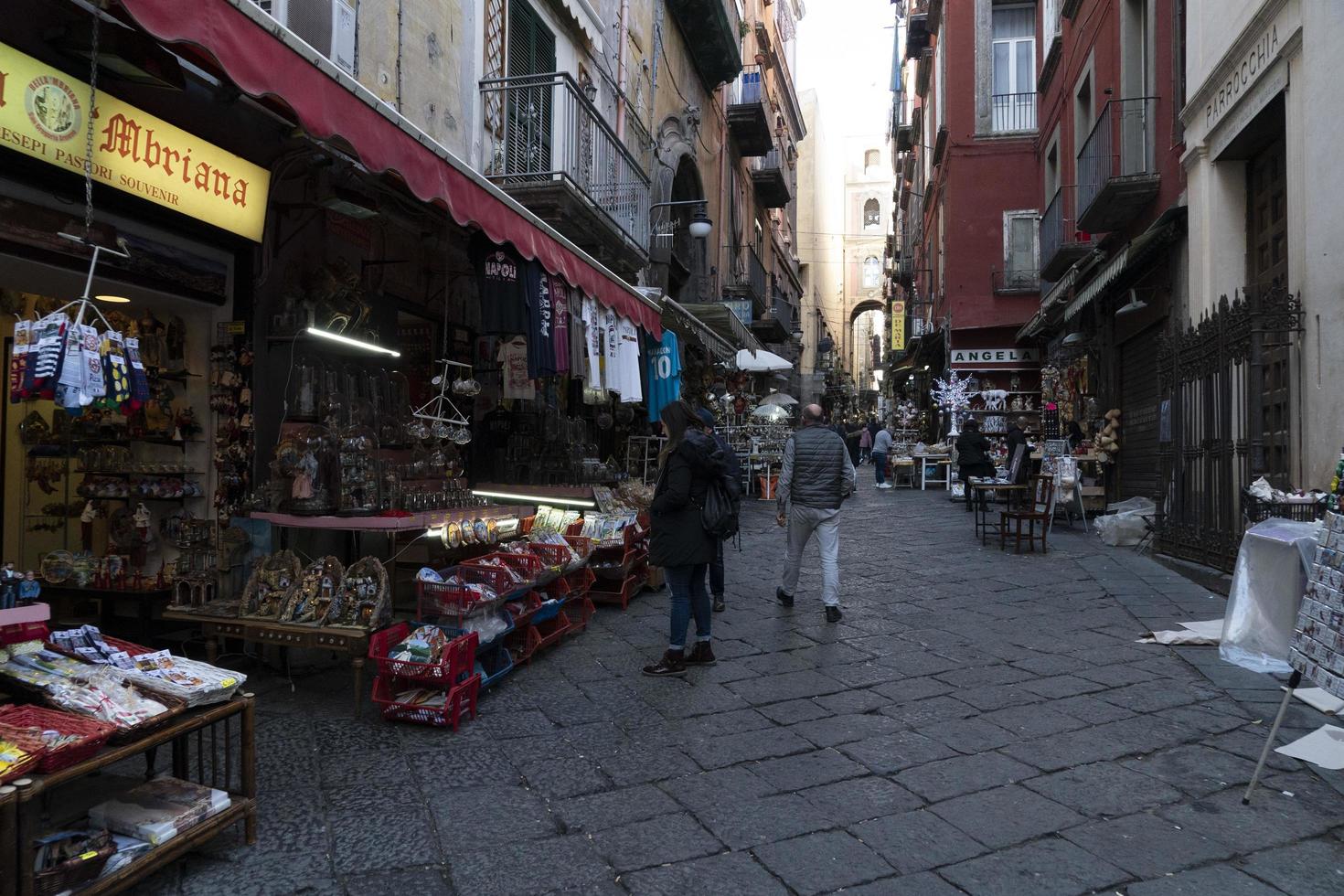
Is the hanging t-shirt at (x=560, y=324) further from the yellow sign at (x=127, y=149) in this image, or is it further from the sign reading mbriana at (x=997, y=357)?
the sign reading mbriana at (x=997, y=357)

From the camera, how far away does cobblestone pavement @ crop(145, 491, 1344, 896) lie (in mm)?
2768

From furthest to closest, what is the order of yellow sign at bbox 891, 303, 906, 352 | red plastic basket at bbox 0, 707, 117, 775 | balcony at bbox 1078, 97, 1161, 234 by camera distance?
yellow sign at bbox 891, 303, 906, 352, balcony at bbox 1078, 97, 1161, 234, red plastic basket at bbox 0, 707, 117, 775

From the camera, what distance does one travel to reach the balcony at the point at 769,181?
26219mm

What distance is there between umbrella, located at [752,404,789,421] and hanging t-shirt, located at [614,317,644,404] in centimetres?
1085

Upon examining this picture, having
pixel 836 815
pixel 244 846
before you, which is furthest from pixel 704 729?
pixel 244 846

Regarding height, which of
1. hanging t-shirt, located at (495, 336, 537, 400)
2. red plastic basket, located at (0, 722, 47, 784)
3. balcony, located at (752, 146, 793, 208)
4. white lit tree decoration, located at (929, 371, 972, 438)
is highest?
balcony, located at (752, 146, 793, 208)

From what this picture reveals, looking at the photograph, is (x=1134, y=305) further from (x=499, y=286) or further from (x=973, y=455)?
(x=499, y=286)

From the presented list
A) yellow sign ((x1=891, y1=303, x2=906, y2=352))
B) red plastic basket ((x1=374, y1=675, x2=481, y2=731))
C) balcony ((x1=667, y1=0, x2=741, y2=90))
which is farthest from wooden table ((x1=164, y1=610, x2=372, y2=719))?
yellow sign ((x1=891, y1=303, x2=906, y2=352))

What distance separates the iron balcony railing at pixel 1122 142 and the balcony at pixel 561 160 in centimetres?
598

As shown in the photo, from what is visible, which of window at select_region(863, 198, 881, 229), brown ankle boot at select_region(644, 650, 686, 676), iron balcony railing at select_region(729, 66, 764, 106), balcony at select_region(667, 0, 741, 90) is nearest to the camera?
brown ankle boot at select_region(644, 650, 686, 676)

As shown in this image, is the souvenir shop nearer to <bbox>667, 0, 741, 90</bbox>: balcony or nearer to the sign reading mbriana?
<bbox>667, 0, 741, 90</bbox>: balcony

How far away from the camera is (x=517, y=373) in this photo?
7.40 metres

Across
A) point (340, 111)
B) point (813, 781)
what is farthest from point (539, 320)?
point (813, 781)

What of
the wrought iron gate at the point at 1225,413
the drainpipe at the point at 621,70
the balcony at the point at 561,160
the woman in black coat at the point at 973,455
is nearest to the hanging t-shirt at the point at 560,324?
the balcony at the point at 561,160
